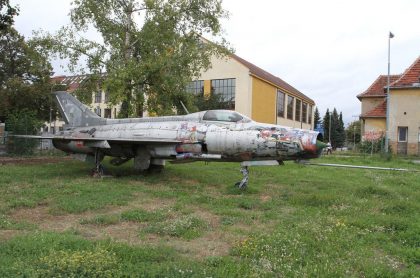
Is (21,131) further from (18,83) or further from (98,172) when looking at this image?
(18,83)

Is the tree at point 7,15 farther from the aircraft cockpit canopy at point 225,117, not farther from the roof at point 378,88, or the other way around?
the roof at point 378,88

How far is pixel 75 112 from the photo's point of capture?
703 inches

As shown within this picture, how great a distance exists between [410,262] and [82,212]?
632cm

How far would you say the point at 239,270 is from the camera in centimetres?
507

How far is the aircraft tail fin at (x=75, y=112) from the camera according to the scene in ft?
56.7

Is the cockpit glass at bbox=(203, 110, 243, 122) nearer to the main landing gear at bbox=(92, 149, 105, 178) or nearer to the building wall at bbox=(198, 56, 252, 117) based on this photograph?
the main landing gear at bbox=(92, 149, 105, 178)

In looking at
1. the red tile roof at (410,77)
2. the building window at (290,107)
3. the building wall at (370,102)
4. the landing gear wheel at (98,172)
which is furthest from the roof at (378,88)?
the landing gear wheel at (98,172)

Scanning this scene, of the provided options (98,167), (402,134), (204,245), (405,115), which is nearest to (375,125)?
(402,134)

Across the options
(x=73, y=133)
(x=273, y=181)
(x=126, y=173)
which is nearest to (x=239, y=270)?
(x=273, y=181)

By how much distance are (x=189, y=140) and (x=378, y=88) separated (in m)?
40.0

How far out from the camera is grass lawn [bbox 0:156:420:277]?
5.11 meters

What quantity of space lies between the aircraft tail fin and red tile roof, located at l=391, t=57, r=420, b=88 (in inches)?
1269

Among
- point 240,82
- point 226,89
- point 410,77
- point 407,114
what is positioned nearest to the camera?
point 407,114

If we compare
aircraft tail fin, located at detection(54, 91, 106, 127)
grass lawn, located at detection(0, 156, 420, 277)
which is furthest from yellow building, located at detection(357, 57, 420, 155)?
aircraft tail fin, located at detection(54, 91, 106, 127)
